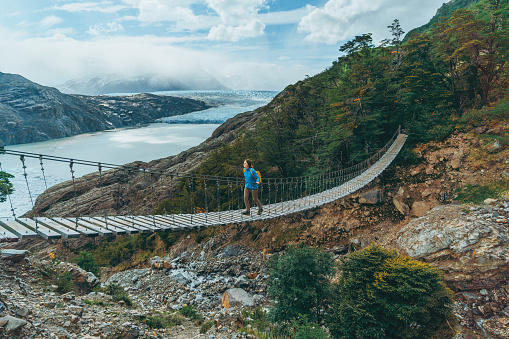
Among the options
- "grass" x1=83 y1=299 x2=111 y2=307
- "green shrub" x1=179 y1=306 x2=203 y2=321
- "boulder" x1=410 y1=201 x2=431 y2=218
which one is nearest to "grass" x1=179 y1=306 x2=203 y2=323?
"green shrub" x1=179 y1=306 x2=203 y2=321

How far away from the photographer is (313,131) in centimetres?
1577

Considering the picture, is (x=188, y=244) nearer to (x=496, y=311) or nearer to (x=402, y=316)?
(x=402, y=316)

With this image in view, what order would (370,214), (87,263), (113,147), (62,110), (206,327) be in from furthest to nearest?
(62,110) → (113,147) → (87,263) → (370,214) → (206,327)

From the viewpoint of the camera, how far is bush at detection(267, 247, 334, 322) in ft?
22.9

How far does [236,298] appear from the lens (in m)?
9.00

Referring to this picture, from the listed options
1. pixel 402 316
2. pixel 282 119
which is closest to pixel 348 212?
pixel 402 316

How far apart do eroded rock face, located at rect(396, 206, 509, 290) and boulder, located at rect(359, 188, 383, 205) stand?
2.17m

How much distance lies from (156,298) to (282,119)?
40.1 feet

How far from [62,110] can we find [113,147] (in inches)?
1122

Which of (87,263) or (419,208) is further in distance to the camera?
(87,263)

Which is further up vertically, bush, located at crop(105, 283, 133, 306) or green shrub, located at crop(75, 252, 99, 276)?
bush, located at crop(105, 283, 133, 306)

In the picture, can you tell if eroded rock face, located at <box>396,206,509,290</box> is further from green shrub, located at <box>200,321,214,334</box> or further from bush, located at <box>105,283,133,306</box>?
bush, located at <box>105,283,133,306</box>

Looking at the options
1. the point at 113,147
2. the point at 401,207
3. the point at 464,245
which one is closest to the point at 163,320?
the point at 464,245

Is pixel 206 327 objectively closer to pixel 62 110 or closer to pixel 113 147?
pixel 113 147
